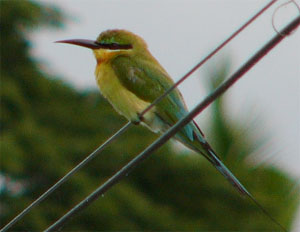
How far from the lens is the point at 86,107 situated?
8.90 metres

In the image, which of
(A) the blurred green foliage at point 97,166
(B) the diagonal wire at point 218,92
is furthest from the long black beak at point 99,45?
(A) the blurred green foliage at point 97,166

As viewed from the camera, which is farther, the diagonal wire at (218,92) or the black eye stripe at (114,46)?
the black eye stripe at (114,46)

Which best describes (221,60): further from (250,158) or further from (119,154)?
(119,154)

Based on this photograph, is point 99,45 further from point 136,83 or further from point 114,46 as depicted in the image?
point 136,83

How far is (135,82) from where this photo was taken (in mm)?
3676

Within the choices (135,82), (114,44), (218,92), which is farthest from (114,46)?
(218,92)

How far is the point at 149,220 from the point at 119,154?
851 mm

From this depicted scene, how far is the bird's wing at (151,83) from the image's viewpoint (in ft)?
11.6

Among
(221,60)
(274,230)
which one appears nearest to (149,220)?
(274,230)

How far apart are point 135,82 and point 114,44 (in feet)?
0.86

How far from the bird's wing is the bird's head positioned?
0.21 feet

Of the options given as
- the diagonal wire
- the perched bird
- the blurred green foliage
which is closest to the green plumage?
the perched bird

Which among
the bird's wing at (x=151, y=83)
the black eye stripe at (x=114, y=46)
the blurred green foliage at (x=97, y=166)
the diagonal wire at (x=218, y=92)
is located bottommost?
the diagonal wire at (x=218, y=92)

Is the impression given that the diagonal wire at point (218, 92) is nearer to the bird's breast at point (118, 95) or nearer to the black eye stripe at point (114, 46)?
the bird's breast at point (118, 95)
